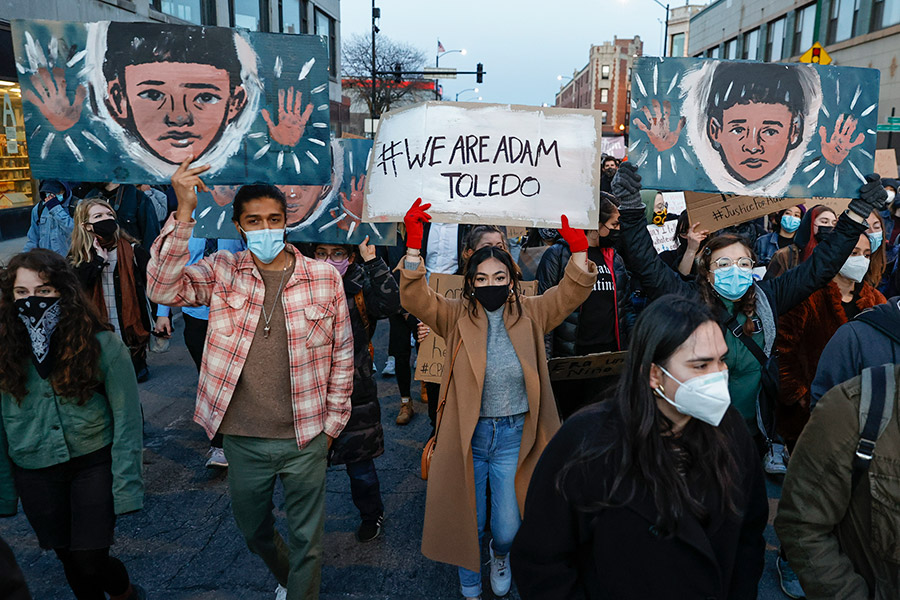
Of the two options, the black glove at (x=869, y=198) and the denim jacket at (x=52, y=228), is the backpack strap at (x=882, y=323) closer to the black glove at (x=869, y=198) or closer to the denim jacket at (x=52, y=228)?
the black glove at (x=869, y=198)

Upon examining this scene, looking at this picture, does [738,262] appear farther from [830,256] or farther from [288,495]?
[288,495]

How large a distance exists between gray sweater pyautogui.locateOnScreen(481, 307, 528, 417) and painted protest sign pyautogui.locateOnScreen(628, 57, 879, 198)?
45.9 inches

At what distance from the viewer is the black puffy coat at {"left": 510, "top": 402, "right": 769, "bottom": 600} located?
183 cm

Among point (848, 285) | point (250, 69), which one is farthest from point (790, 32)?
point (250, 69)

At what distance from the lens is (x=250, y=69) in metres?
3.25

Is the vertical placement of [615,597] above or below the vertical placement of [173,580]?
above

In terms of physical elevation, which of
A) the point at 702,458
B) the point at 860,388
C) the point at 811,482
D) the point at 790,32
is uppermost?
the point at 790,32

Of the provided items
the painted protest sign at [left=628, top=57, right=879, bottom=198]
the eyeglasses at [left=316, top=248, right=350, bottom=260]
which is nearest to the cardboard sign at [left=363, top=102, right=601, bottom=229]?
the painted protest sign at [left=628, top=57, right=879, bottom=198]

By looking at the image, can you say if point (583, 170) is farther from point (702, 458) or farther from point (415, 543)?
point (415, 543)

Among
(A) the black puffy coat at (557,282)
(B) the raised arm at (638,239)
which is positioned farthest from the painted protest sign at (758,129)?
(A) the black puffy coat at (557,282)

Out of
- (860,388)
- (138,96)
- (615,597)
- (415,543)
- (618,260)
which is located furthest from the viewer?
(618,260)

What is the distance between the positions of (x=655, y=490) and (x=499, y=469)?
156 centimetres

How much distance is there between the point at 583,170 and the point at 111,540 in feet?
8.94

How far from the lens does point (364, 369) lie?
376 centimetres
